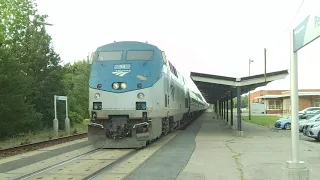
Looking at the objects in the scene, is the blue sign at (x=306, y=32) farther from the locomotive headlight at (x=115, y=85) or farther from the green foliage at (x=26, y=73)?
the green foliage at (x=26, y=73)

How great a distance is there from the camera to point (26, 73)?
30.2 m

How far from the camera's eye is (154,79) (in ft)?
47.3

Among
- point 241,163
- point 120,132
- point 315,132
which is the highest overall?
point 120,132

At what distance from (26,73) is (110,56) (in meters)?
17.4

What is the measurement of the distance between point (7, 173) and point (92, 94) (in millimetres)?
5156

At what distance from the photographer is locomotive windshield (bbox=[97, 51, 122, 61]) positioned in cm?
1491

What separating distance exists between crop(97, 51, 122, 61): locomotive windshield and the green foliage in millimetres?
8423

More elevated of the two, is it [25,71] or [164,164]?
[25,71]

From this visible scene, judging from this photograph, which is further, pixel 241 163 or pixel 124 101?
pixel 124 101

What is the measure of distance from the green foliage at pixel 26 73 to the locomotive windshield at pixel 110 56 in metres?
8.42

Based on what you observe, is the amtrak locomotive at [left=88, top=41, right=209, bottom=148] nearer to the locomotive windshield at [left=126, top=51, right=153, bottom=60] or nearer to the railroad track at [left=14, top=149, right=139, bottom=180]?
the locomotive windshield at [left=126, top=51, right=153, bottom=60]

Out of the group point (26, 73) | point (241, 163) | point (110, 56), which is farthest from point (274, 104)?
point (241, 163)

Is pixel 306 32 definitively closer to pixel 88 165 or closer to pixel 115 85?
pixel 88 165

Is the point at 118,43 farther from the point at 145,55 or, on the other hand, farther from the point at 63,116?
the point at 63,116
